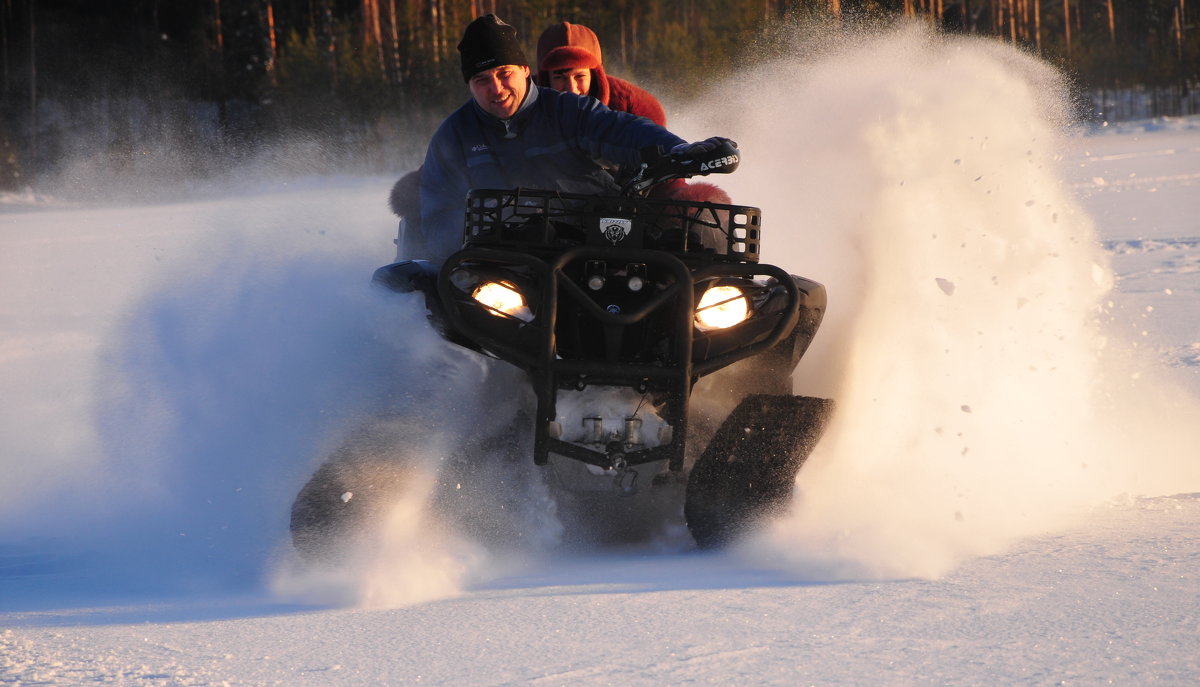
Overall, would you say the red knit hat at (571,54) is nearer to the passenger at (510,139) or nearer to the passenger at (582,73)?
the passenger at (582,73)

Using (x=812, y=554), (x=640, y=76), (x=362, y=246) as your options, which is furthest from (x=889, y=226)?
(x=640, y=76)

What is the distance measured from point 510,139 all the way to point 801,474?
1602 millimetres

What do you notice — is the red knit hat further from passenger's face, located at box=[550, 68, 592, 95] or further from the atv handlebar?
the atv handlebar

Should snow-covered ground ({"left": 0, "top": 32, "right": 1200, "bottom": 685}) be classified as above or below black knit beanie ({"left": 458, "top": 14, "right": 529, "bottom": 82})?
below

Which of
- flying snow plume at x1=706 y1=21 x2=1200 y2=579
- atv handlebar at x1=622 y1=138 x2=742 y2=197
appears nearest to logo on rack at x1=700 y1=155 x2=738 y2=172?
atv handlebar at x1=622 y1=138 x2=742 y2=197

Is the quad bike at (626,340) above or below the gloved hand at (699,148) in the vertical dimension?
below

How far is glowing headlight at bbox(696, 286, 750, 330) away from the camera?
13.2 feet

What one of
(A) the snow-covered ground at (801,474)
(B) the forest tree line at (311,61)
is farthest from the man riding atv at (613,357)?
(B) the forest tree line at (311,61)

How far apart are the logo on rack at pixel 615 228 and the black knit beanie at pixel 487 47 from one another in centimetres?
96

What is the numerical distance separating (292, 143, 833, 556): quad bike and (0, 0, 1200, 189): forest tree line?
28.3 metres

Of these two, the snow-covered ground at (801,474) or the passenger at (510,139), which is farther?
the passenger at (510,139)

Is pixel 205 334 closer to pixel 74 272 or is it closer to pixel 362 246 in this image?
pixel 362 246

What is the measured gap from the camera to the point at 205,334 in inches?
232

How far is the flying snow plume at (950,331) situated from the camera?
4586 mm
